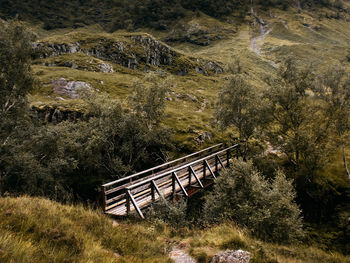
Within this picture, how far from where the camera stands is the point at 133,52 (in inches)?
2972

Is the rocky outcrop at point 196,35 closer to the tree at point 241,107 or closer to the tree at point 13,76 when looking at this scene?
the tree at point 241,107

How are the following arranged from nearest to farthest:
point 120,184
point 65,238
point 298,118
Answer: point 65,238, point 120,184, point 298,118

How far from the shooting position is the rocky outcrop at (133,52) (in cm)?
7000

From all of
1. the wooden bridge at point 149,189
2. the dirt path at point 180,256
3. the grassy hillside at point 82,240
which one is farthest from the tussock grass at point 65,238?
the wooden bridge at point 149,189

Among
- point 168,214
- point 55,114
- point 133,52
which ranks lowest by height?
point 55,114

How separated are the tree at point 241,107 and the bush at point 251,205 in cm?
1300

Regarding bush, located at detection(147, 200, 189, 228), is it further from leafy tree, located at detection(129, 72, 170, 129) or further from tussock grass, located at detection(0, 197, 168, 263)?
leafy tree, located at detection(129, 72, 170, 129)

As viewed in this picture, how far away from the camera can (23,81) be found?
83.4ft

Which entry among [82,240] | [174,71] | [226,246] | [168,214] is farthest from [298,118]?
[174,71]

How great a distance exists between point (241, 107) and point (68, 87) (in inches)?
1354

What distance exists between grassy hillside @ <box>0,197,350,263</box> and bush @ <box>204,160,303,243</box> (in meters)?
6.36

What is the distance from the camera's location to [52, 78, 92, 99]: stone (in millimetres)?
43450

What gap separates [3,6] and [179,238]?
25120 cm

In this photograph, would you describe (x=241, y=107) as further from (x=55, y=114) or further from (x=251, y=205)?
(x=55, y=114)
